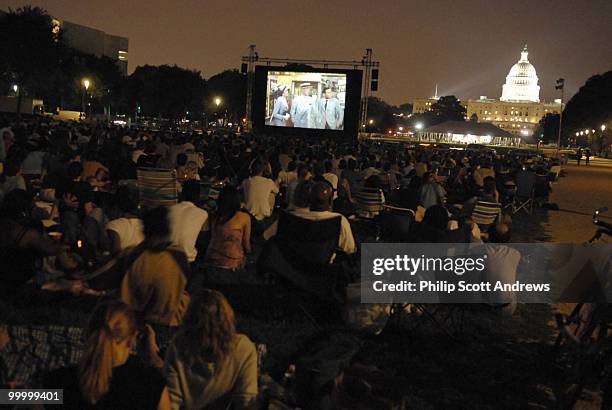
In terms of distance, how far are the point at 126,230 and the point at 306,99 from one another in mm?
35845

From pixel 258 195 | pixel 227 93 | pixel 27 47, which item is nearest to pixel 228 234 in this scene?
pixel 258 195

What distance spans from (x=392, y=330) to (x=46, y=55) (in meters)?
45.2

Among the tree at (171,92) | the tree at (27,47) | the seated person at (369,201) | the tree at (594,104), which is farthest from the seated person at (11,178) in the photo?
the tree at (594,104)

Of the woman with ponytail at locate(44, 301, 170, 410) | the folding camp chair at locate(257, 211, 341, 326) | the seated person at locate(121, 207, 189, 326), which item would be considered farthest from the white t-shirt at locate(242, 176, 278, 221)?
the woman with ponytail at locate(44, 301, 170, 410)

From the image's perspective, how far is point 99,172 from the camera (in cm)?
1011

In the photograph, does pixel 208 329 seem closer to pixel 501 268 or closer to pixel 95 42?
pixel 501 268

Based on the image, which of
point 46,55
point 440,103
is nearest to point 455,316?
point 46,55

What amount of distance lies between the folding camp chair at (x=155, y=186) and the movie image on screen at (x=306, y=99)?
30.0 m

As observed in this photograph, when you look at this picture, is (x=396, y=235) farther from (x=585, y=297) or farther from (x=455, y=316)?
(x=585, y=297)

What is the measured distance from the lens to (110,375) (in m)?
2.76

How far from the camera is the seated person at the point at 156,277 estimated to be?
4633 millimetres

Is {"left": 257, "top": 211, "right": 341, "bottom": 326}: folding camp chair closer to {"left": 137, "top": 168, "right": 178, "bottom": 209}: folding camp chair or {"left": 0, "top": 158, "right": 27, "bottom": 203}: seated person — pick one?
{"left": 0, "top": 158, "right": 27, "bottom": 203}: seated person

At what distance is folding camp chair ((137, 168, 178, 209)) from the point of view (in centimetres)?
1024

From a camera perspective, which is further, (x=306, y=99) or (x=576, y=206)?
(x=306, y=99)
